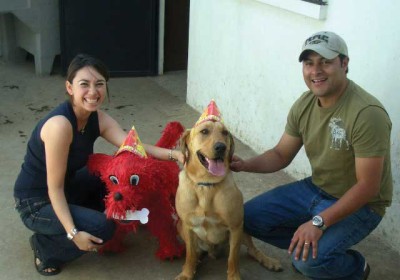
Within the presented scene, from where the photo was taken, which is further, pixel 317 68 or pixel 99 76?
pixel 99 76

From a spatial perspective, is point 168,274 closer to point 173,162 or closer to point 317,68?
point 173,162

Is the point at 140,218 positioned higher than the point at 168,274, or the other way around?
the point at 140,218

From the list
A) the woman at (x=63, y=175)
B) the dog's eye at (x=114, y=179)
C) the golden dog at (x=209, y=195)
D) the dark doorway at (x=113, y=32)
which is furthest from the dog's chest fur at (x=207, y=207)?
the dark doorway at (x=113, y=32)

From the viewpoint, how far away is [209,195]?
9.66 feet

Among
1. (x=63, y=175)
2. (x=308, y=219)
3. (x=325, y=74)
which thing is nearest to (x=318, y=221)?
(x=308, y=219)

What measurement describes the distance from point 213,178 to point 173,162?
1.63 feet

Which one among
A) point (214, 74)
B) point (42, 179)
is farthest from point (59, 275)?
point (214, 74)

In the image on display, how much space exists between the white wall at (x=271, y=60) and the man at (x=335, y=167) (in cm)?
62

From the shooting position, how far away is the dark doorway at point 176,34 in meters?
7.28

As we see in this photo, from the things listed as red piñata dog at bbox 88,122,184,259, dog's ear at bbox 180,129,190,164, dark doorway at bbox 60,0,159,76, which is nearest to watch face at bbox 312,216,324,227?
dog's ear at bbox 180,129,190,164

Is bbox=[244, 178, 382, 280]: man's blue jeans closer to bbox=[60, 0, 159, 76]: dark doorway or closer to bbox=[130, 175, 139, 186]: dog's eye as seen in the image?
bbox=[130, 175, 139, 186]: dog's eye

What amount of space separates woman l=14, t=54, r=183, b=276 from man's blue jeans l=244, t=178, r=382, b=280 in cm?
59

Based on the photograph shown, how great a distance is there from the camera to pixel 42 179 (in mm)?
3170

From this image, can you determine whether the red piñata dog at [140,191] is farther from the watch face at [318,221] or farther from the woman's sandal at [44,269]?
the watch face at [318,221]
